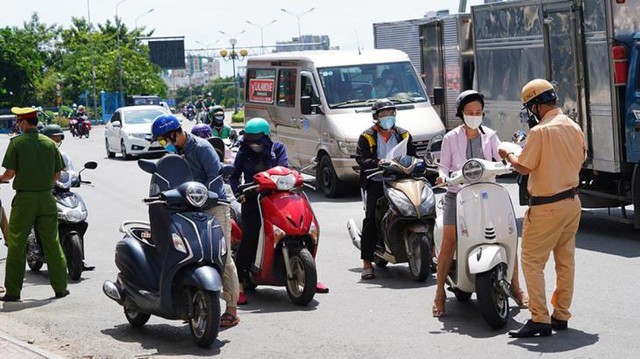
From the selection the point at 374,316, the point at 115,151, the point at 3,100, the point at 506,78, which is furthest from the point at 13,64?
the point at 374,316

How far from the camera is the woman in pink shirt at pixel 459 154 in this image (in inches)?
365

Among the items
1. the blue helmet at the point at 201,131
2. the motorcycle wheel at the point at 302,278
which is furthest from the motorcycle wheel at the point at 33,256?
the motorcycle wheel at the point at 302,278

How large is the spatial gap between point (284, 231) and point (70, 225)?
10.9ft

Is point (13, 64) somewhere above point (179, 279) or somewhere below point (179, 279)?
above

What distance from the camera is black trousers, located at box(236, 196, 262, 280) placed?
10500 mm

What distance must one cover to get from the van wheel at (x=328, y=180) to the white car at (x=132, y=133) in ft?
43.9

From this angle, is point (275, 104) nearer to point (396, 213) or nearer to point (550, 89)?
point (396, 213)

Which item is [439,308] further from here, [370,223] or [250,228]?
[370,223]

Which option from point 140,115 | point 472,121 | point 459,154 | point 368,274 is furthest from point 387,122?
point 140,115

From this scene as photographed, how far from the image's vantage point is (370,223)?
11438 millimetres

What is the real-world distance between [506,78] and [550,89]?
825 centimetres

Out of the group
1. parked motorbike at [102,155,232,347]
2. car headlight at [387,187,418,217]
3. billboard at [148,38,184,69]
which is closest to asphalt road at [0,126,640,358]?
parked motorbike at [102,155,232,347]

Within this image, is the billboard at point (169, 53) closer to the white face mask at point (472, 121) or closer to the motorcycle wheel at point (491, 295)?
the white face mask at point (472, 121)

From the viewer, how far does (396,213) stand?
10992mm
